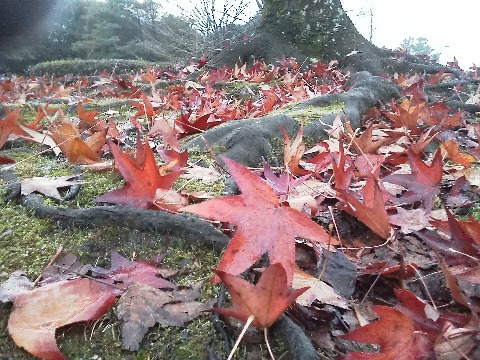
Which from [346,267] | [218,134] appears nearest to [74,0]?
[218,134]

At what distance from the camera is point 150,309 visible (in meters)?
0.62

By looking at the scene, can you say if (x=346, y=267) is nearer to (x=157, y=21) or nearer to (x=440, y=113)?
(x=440, y=113)

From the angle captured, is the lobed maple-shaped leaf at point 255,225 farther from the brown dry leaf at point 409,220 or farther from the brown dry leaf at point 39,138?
the brown dry leaf at point 39,138

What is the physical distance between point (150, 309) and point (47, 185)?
0.58 meters

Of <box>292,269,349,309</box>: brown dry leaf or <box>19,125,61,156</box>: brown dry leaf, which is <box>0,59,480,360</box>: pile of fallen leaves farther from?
<box>19,125,61,156</box>: brown dry leaf

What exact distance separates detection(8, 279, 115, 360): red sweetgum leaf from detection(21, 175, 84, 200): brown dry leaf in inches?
16.6

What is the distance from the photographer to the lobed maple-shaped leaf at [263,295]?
0.47 m

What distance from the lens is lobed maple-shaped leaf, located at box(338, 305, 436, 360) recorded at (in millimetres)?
547

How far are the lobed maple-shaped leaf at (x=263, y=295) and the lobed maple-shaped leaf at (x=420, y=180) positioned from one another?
1.79 ft

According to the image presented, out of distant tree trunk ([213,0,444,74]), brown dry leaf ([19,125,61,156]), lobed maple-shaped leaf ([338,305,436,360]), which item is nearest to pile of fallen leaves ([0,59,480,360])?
lobed maple-shaped leaf ([338,305,436,360])

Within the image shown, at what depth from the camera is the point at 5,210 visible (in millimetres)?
923

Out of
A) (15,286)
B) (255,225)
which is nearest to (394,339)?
(255,225)

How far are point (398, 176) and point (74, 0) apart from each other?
48.1ft

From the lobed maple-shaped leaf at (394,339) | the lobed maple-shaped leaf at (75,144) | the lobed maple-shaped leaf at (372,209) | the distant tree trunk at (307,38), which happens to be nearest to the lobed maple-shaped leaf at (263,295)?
the lobed maple-shaped leaf at (394,339)
